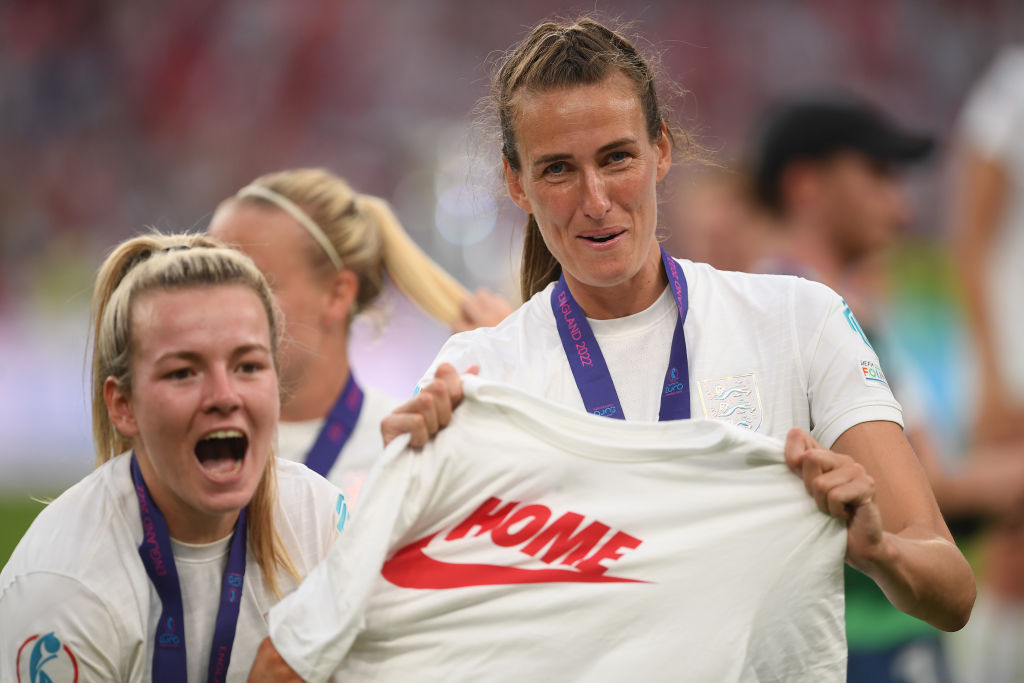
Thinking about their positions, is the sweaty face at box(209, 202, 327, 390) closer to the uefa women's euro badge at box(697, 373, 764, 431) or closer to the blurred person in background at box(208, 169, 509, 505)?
the blurred person in background at box(208, 169, 509, 505)

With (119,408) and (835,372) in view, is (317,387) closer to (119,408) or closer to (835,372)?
(119,408)

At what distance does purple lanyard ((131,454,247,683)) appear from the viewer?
7.10 feet

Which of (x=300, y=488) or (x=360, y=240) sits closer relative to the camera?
(x=300, y=488)

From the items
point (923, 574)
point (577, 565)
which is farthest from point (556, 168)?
point (923, 574)

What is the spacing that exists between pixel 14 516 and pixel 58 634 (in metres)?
8.69

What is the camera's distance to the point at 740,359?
2.20m

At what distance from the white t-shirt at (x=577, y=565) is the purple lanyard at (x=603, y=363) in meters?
0.15

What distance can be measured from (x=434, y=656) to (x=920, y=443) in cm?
235

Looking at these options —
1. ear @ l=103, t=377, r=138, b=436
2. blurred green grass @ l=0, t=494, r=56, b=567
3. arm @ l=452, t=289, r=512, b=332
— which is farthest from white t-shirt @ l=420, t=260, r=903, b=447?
blurred green grass @ l=0, t=494, r=56, b=567

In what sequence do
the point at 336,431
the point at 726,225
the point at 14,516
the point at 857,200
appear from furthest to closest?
the point at 14,516 → the point at 726,225 → the point at 857,200 → the point at 336,431

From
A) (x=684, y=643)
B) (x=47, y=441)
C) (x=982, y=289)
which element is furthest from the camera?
(x=47, y=441)

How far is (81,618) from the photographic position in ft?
6.91

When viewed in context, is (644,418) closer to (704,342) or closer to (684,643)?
(704,342)

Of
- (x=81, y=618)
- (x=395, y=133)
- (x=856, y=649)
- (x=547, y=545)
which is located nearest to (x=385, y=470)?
(x=547, y=545)
